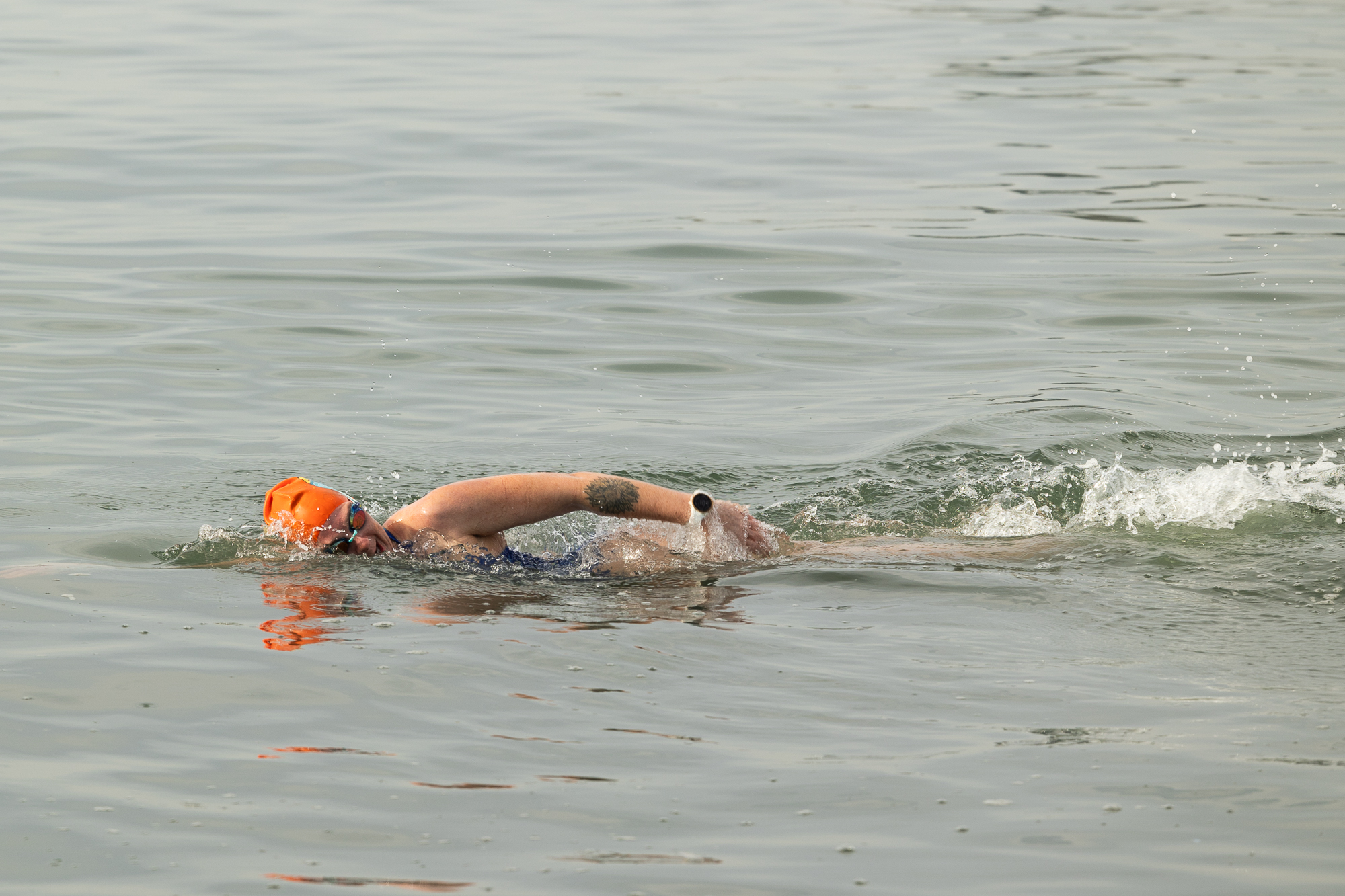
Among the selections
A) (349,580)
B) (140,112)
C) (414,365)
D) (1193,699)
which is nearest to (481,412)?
(414,365)

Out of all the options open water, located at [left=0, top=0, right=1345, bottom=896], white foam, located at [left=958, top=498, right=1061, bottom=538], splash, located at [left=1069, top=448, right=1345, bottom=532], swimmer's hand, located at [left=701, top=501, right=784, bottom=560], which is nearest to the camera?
open water, located at [left=0, top=0, right=1345, bottom=896]

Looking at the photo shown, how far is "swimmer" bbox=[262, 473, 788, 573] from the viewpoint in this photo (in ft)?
24.2

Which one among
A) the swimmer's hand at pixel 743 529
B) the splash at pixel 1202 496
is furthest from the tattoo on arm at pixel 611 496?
the splash at pixel 1202 496

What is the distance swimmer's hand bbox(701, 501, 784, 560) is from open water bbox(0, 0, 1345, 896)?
0.64 feet

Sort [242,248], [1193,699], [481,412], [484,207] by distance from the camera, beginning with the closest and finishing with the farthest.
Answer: [1193,699], [481,412], [242,248], [484,207]

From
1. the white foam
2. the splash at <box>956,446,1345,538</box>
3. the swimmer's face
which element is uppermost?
the swimmer's face

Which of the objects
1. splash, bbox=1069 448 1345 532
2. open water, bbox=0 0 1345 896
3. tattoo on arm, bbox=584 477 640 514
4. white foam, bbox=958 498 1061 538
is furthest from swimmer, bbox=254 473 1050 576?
splash, bbox=1069 448 1345 532

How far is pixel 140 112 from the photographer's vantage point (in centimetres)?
2148

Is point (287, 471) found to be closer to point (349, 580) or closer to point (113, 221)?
point (349, 580)

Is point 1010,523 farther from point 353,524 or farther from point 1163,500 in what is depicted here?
point 353,524

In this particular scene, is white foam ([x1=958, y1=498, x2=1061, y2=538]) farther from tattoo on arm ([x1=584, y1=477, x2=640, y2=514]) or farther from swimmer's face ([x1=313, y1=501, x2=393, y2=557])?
swimmer's face ([x1=313, y1=501, x2=393, y2=557])

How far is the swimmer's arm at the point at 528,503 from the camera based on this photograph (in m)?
7.37

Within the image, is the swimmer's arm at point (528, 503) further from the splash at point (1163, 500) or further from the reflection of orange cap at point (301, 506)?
the splash at point (1163, 500)

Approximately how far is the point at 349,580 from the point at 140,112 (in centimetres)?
→ 1588
